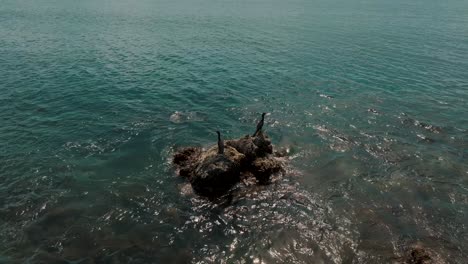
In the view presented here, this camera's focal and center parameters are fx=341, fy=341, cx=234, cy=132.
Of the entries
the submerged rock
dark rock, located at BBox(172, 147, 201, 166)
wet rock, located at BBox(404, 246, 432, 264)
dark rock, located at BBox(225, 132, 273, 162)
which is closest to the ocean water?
wet rock, located at BBox(404, 246, 432, 264)

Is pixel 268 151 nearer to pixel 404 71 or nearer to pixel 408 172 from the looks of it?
pixel 408 172

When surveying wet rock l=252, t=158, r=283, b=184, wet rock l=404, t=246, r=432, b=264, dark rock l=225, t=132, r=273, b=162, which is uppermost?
dark rock l=225, t=132, r=273, b=162

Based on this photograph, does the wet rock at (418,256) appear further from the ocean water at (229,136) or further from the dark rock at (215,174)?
the dark rock at (215,174)

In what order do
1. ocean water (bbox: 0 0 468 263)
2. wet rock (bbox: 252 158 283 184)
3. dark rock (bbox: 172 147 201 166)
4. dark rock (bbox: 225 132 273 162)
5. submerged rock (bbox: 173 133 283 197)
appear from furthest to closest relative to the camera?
1. dark rock (bbox: 172 147 201 166)
2. dark rock (bbox: 225 132 273 162)
3. wet rock (bbox: 252 158 283 184)
4. submerged rock (bbox: 173 133 283 197)
5. ocean water (bbox: 0 0 468 263)

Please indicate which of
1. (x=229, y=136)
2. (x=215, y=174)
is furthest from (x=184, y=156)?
(x=229, y=136)

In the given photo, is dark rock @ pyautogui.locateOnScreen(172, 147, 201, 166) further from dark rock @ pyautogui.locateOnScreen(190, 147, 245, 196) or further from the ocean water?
dark rock @ pyautogui.locateOnScreen(190, 147, 245, 196)

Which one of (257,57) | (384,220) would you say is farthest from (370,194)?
(257,57)
